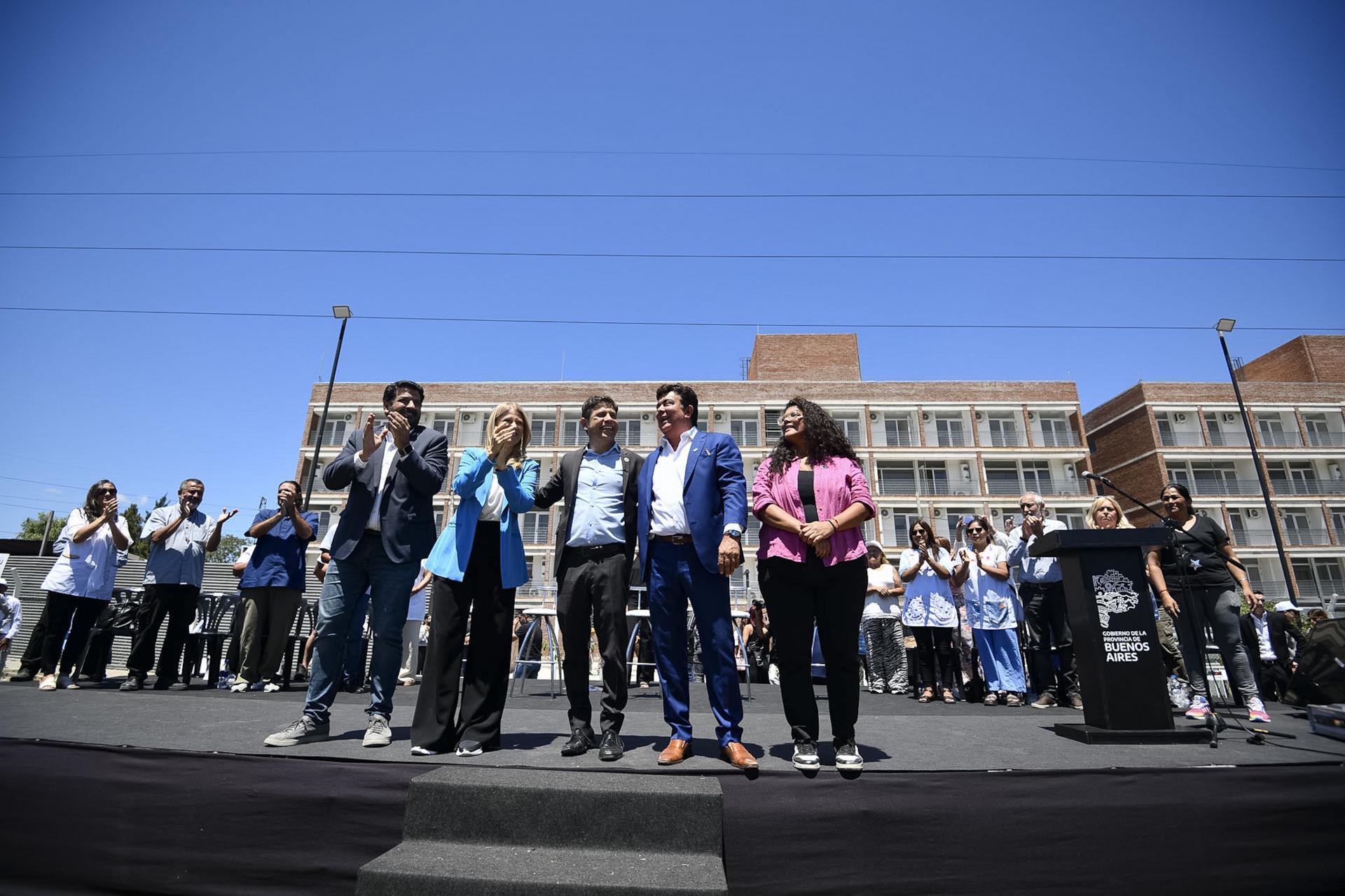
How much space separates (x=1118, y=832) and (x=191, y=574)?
8.04m

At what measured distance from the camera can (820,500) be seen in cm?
373

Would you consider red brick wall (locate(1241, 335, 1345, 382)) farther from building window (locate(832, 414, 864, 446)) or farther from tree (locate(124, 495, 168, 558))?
tree (locate(124, 495, 168, 558))

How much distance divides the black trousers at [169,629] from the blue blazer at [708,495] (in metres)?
5.81

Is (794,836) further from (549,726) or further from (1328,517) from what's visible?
(1328,517)

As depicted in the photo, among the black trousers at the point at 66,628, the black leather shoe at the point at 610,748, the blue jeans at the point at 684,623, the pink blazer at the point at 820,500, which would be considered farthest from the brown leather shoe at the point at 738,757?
the black trousers at the point at 66,628

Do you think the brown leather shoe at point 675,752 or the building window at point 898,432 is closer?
the brown leather shoe at point 675,752

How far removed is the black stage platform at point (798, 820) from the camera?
9.17ft

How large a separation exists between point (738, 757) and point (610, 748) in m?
0.68

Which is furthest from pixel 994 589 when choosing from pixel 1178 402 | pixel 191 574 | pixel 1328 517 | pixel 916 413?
pixel 1328 517

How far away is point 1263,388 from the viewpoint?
144 feet

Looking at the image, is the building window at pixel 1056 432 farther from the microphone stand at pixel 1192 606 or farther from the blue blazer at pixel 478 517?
the blue blazer at pixel 478 517

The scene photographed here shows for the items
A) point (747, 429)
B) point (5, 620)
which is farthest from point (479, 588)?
point (747, 429)

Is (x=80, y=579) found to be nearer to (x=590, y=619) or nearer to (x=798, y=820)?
(x=590, y=619)

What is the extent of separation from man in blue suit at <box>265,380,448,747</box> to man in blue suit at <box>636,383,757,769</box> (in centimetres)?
136
